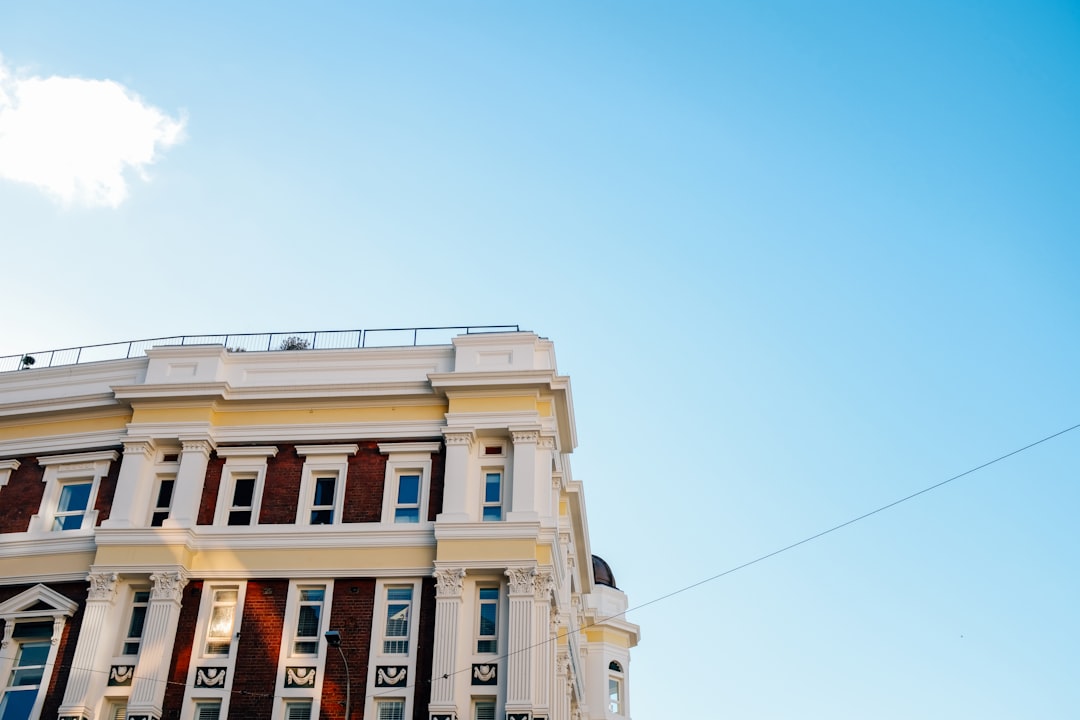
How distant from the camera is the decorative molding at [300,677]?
107ft

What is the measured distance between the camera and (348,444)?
36.7 m

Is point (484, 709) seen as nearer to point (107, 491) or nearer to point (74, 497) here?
point (107, 491)

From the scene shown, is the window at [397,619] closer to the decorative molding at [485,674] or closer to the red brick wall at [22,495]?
the decorative molding at [485,674]

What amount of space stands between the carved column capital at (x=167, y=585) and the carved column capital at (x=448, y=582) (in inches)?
313

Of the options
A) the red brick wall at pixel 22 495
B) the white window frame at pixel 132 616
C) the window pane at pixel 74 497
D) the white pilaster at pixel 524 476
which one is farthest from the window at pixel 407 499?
the red brick wall at pixel 22 495

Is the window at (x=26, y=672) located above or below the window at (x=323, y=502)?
below

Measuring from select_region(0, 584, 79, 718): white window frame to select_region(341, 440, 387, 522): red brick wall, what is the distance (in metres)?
8.99

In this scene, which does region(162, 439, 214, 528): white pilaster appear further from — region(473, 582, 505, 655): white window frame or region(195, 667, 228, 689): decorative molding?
region(473, 582, 505, 655): white window frame

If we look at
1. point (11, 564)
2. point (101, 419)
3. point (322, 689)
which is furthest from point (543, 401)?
point (11, 564)

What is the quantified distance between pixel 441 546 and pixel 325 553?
3740 mm

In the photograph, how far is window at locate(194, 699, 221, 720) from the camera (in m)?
32.7

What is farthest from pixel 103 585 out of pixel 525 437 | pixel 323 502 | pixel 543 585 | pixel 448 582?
pixel 525 437

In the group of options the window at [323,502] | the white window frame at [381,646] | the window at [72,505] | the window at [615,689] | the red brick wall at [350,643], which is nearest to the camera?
the white window frame at [381,646]

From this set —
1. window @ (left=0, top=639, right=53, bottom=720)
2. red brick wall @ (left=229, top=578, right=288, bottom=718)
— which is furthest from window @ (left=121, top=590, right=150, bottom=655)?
red brick wall @ (left=229, top=578, right=288, bottom=718)
